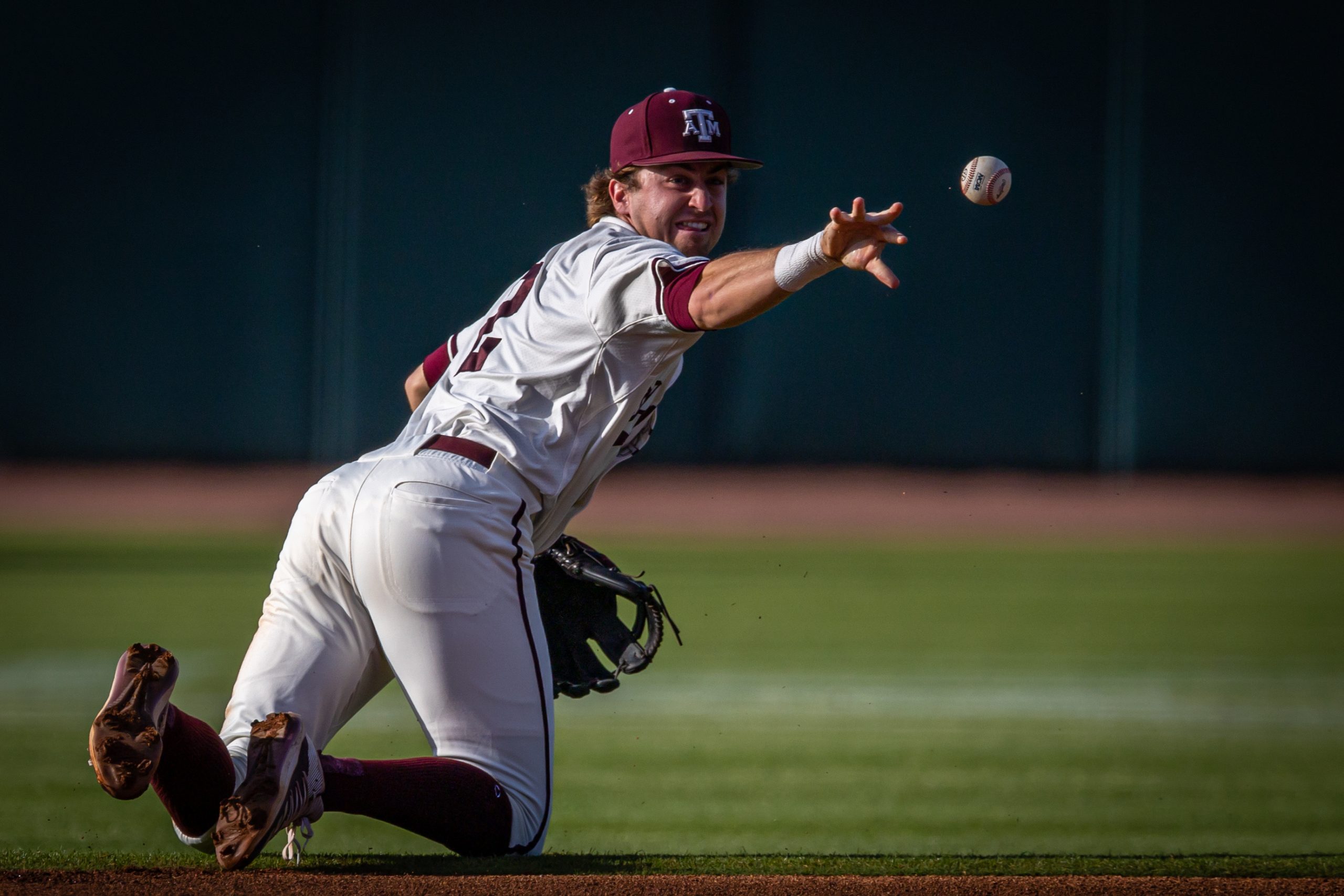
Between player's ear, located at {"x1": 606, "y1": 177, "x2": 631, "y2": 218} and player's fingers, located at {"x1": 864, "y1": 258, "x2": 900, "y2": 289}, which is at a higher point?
player's ear, located at {"x1": 606, "y1": 177, "x2": 631, "y2": 218}

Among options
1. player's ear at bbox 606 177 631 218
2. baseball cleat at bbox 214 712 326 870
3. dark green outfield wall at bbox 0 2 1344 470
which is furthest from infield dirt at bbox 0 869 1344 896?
dark green outfield wall at bbox 0 2 1344 470

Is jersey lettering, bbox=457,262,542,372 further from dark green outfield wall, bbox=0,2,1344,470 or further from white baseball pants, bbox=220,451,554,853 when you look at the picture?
dark green outfield wall, bbox=0,2,1344,470

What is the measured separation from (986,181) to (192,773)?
1.77m

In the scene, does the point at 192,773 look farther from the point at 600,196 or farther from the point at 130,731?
the point at 600,196

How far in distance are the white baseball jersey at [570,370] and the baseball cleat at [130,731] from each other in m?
0.57

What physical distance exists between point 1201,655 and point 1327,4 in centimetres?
829

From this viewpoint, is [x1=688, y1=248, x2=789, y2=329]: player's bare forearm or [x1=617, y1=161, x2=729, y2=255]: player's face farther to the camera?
[x1=617, y1=161, x2=729, y2=255]: player's face

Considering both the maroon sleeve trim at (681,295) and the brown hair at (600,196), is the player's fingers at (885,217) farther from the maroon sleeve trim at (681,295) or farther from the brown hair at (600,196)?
the brown hair at (600,196)

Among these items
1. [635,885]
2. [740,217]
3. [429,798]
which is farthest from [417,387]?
[740,217]

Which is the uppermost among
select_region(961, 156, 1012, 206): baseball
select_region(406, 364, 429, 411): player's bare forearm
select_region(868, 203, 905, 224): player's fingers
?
select_region(961, 156, 1012, 206): baseball

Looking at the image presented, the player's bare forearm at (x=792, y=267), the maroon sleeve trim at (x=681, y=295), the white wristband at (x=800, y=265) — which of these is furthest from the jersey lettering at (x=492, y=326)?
the white wristband at (x=800, y=265)

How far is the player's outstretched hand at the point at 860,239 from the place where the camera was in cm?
225

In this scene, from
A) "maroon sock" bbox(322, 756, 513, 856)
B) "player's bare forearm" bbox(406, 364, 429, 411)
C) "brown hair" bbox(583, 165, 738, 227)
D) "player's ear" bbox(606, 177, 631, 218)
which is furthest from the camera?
"player's bare forearm" bbox(406, 364, 429, 411)

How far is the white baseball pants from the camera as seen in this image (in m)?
2.39
